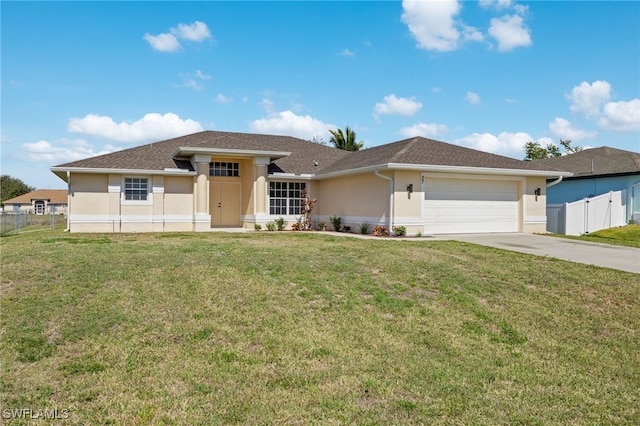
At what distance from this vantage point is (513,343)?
19.8 feet

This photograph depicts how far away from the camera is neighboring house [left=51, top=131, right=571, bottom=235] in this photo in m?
17.8

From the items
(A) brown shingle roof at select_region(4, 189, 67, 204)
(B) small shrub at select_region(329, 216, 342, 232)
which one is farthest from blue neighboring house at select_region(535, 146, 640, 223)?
(A) brown shingle roof at select_region(4, 189, 67, 204)

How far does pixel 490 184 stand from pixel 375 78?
814 cm

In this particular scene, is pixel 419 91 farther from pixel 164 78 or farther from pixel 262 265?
pixel 262 265

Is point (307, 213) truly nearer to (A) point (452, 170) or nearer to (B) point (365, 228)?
(B) point (365, 228)

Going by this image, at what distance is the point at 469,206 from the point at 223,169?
12.0m

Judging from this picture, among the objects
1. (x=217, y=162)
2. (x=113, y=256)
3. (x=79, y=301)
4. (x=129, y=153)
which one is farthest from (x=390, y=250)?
(x=129, y=153)

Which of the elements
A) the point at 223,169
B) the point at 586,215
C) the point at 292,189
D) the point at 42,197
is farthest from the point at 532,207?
the point at 42,197

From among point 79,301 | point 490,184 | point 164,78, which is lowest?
point 79,301

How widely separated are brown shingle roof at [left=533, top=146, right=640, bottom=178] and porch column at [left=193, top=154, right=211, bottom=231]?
17.7 meters

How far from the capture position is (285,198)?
73.5 ft

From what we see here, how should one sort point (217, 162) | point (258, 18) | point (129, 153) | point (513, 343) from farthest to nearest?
point (217, 162)
point (129, 153)
point (258, 18)
point (513, 343)

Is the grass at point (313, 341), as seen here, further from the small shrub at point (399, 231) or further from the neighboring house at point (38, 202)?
the neighboring house at point (38, 202)
